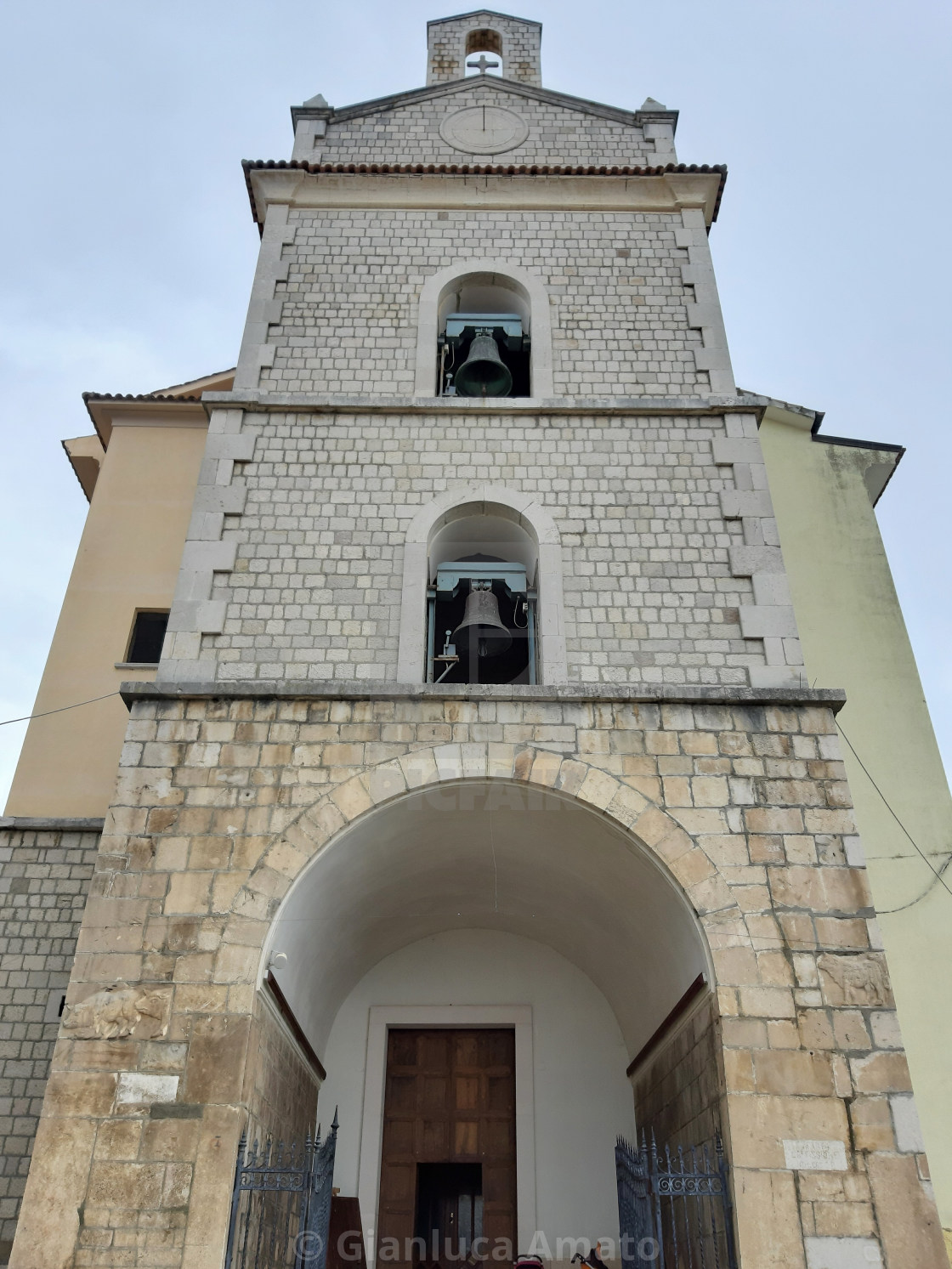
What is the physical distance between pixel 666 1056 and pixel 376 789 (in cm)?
305

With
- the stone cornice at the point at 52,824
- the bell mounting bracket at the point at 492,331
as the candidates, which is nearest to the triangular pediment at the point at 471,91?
the bell mounting bracket at the point at 492,331

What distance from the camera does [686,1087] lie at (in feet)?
22.7

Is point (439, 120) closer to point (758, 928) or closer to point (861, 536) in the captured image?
point (861, 536)

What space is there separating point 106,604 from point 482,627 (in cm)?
399

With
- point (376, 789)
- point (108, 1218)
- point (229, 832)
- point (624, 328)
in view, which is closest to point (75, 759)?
point (229, 832)

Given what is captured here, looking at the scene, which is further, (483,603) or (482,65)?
(482,65)

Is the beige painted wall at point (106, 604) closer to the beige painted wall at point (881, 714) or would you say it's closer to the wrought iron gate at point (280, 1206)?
the wrought iron gate at point (280, 1206)

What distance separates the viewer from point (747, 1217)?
5418mm

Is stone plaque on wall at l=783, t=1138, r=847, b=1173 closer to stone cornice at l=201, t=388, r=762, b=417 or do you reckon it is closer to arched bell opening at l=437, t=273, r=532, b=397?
stone cornice at l=201, t=388, r=762, b=417

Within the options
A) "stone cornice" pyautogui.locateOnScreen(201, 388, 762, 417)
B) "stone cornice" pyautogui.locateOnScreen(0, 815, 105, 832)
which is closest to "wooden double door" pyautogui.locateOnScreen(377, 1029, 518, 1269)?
"stone cornice" pyautogui.locateOnScreen(0, 815, 105, 832)

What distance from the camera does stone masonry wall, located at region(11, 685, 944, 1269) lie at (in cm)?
548

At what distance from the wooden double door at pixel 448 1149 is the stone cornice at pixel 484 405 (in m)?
5.48

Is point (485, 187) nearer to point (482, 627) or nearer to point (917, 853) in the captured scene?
point (482, 627)

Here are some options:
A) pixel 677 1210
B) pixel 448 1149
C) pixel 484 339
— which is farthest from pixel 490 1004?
pixel 484 339
